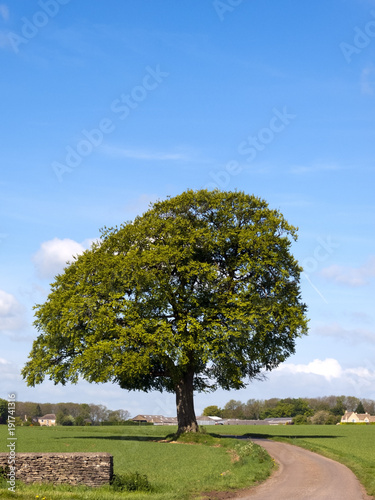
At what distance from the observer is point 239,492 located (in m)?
23.4

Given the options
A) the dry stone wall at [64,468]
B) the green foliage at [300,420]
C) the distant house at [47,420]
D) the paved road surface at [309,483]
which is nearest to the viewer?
the paved road surface at [309,483]

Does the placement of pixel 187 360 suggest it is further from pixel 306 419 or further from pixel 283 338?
pixel 306 419

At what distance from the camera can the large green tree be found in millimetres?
43031

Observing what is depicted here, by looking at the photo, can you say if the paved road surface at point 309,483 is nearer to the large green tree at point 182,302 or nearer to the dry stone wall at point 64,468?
the dry stone wall at point 64,468

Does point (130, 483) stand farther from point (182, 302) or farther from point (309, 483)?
point (182, 302)

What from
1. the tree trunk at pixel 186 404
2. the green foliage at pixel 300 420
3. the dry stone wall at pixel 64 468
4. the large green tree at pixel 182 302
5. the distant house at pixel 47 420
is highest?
the large green tree at pixel 182 302

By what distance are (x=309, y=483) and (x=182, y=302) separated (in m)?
21.0

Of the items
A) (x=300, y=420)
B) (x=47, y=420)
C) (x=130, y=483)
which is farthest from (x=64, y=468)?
(x=47, y=420)

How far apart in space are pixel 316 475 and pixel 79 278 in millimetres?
25770

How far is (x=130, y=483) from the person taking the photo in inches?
900

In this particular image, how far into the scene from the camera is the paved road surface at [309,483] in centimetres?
2239

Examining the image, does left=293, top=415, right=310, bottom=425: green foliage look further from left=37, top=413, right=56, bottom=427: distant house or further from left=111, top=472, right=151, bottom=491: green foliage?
left=111, top=472, right=151, bottom=491: green foliage

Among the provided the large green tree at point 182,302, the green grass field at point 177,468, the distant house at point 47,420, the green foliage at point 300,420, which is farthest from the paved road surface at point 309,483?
the distant house at point 47,420

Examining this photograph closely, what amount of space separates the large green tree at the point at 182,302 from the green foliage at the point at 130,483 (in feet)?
60.7
